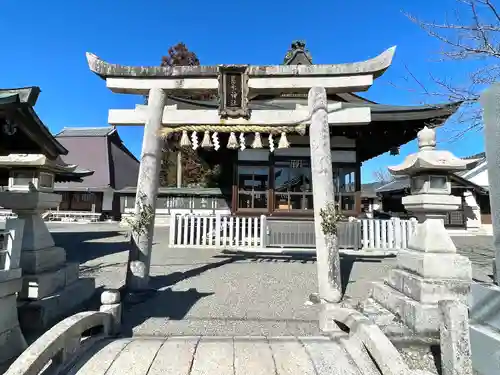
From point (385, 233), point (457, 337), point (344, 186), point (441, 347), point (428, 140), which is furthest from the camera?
point (344, 186)

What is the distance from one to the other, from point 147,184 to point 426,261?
480cm

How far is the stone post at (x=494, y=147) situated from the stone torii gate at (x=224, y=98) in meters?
3.44

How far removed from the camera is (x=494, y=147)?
7.09 feet

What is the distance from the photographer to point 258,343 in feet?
10.5

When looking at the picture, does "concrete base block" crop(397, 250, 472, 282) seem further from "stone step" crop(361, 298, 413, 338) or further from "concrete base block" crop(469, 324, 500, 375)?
"concrete base block" crop(469, 324, 500, 375)

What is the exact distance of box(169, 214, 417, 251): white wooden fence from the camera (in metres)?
10.6

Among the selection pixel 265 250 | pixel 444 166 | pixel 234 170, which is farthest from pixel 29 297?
pixel 234 170

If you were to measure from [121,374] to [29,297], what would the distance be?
2.19m

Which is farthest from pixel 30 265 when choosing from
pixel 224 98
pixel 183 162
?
pixel 183 162

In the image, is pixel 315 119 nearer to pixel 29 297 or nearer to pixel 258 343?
pixel 258 343

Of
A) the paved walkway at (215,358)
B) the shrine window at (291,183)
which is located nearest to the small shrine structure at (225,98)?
the paved walkway at (215,358)

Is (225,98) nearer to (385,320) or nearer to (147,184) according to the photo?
(147,184)

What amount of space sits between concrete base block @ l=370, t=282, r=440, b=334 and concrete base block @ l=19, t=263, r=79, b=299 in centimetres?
474

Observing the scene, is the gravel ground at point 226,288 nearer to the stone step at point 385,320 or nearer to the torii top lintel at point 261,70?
the stone step at point 385,320
